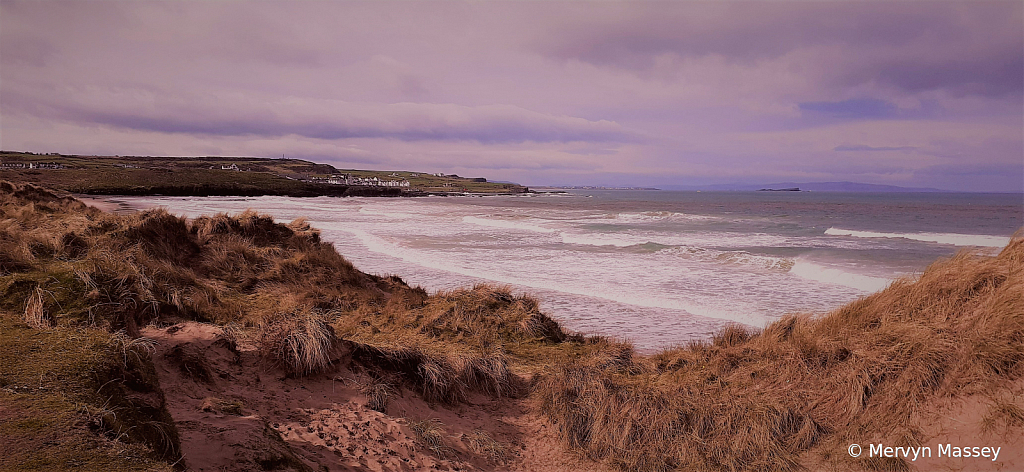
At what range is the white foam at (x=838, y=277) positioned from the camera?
15168 mm

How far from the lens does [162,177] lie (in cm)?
8081

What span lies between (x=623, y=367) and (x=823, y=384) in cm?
245

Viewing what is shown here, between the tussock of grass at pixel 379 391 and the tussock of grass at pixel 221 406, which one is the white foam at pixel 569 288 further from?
the tussock of grass at pixel 221 406

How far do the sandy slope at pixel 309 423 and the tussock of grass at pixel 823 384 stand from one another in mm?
568

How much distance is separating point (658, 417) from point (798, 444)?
1280 millimetres

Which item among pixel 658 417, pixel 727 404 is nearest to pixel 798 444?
pixel 727 404

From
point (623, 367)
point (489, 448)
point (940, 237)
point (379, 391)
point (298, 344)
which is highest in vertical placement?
point (940, 237)

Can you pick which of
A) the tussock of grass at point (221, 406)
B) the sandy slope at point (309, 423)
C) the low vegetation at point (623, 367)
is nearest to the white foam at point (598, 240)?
the low vegetation at point (623, 367)

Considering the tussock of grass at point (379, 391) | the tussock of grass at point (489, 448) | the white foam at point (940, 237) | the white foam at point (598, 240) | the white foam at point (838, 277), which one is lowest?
the tussock of grass at point (489, 448)

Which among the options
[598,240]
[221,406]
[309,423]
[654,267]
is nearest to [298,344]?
[309,423]

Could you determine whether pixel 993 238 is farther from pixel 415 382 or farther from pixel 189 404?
pixel 189 404

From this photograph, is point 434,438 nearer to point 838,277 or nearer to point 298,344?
point 298,344

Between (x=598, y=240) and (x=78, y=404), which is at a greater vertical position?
(x=78, y=404)

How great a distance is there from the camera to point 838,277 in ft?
54.6
